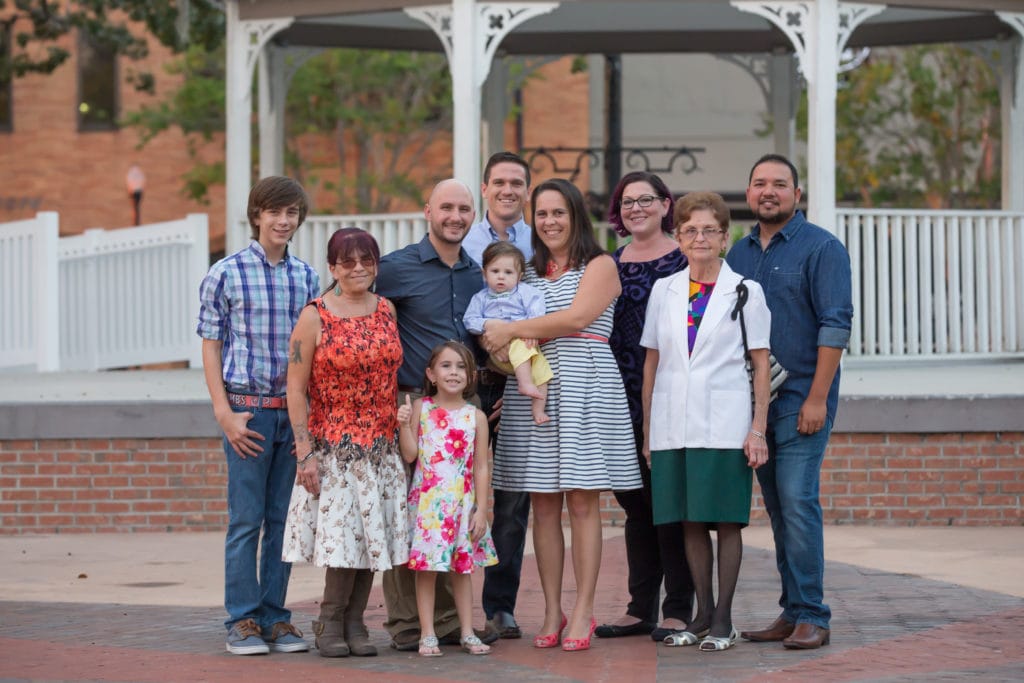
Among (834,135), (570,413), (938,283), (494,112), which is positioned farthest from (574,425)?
(494,112)

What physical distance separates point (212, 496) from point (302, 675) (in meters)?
4.76

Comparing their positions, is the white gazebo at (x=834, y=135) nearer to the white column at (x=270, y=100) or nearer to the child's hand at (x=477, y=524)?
the white column at (x=270, y=100)

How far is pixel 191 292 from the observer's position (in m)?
15.2

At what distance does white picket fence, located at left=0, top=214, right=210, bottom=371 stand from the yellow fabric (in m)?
8.07

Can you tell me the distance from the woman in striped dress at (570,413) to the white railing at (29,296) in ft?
26.9

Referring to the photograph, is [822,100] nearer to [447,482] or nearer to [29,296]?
[29,296]

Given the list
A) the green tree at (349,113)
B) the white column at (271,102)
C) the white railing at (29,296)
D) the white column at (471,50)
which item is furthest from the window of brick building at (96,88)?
the white column at (471,50)

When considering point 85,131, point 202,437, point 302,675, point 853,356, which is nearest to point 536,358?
point 302,675

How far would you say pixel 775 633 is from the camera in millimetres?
7324

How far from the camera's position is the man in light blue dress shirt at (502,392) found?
7.57 metres

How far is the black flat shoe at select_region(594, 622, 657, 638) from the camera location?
7.58 metres

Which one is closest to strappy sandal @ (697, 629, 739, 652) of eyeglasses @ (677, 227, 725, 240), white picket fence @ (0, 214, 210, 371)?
eyeglasses @ (677, 227, 725, 240)

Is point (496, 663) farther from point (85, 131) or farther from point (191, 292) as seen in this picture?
point (85, 131)

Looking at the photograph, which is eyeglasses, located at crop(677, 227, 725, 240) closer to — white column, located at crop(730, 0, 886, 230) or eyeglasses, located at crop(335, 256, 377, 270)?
eyeglasses, located at crop(335, 256, 377, 270)
